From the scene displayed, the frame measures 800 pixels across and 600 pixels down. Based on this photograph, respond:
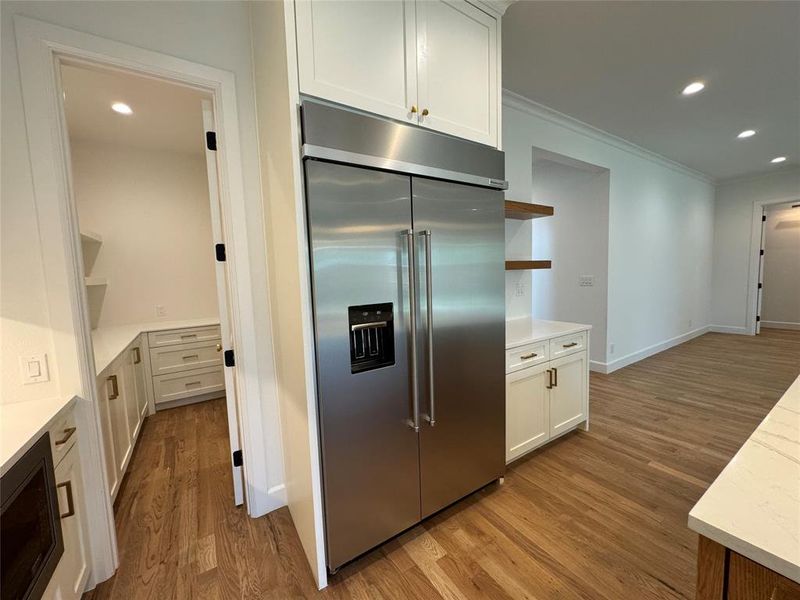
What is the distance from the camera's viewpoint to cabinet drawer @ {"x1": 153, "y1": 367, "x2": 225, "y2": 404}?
3.32m

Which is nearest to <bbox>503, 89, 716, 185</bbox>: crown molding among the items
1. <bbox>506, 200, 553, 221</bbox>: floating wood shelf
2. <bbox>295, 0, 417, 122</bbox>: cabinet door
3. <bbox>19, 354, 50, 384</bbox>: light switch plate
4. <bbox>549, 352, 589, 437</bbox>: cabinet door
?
<bbox>506, 200, 553, 221</bbox>: floating wood shelf

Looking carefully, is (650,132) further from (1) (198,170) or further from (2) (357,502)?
(1) (198,170)

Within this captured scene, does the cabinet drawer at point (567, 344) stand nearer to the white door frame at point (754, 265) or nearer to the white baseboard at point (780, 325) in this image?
the white door frame at point (754, 265)

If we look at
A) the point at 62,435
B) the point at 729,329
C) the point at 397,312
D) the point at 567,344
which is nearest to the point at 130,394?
the point at 62,435

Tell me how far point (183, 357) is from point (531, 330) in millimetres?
3386

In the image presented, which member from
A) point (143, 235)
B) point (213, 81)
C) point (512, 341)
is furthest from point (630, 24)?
point (143, 235)

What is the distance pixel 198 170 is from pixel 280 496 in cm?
358

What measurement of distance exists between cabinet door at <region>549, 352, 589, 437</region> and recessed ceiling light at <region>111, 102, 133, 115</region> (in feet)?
12.5

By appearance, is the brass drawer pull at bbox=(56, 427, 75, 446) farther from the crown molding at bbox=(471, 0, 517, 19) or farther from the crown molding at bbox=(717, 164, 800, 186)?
the crown molding at bbox=(717, 164, 800, 186)

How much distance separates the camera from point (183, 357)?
339cm

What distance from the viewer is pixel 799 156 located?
4.68 m

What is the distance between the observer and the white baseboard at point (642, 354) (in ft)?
13.5

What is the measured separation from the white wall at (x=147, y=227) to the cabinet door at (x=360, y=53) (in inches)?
124

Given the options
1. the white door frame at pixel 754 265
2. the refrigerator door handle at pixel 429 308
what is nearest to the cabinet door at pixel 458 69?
the refrigerator door handle at pixel 429 308
